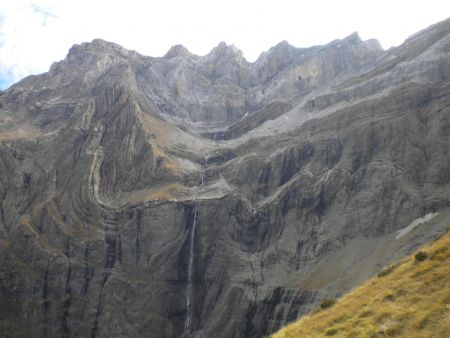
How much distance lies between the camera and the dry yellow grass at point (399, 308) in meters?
17.3

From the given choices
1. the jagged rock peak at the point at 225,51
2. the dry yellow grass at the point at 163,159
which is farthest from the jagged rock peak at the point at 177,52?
the dry yellow grass at the point at 163,159

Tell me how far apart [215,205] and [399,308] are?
81071 mm

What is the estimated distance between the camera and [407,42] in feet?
460

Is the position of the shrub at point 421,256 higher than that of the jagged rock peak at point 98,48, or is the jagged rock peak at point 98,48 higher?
the jagged rock peak at point 98,48

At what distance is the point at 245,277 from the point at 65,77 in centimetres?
10386

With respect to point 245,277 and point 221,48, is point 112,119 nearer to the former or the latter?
point 245,277

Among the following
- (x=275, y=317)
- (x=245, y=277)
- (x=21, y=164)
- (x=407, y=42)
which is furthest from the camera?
(x=407, y=42)

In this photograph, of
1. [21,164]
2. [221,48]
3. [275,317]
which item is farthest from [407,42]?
[21,164]

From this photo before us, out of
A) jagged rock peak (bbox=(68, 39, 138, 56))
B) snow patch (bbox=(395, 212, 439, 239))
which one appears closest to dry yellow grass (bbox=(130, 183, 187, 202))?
snow patch (bbox=(395, 212, 439, 239))

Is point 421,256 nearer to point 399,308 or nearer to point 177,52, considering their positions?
point 399,308

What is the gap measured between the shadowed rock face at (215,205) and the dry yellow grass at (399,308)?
162ft

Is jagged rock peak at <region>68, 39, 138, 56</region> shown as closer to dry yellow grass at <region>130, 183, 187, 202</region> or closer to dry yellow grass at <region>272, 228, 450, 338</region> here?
dry yellow grass at <region>130, 183, 187, 202</region>

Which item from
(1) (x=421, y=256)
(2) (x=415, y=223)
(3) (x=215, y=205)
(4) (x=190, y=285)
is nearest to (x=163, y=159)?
(3) (x=215, y=205)

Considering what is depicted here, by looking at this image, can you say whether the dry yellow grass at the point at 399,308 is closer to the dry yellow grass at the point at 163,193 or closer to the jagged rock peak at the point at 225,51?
the dry yellow grass at the point at 163,193
